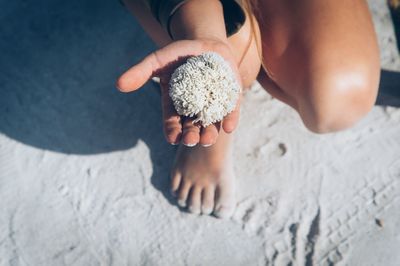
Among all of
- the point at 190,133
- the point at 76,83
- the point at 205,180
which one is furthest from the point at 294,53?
the point at 76,83

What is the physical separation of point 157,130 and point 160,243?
0.52m

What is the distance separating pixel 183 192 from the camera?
5.49ft

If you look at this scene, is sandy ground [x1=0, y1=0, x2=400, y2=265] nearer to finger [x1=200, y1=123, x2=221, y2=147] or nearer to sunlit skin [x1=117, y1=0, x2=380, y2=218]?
sunlit skin [x1=117, y1=0, x2=380, y2=218]

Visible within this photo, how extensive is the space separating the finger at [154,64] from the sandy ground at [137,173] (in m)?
0.60

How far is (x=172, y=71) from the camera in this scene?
1320mm

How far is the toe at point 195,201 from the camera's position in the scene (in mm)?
1646

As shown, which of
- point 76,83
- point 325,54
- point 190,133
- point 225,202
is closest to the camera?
point 190,133

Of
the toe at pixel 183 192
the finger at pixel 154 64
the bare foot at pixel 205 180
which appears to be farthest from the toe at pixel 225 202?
the finger at pixel 154 64

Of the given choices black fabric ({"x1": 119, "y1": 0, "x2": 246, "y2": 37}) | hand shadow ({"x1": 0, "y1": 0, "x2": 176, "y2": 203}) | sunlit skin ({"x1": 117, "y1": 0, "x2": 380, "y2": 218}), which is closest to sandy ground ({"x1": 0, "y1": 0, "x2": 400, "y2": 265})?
hand shadow ({"x1": 0, "y1": 0, "x2": 176, "y2": 203})

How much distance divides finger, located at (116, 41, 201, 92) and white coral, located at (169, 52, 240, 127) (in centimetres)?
4

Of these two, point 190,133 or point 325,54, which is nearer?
point 190,133

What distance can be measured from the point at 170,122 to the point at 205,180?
1.77 ft

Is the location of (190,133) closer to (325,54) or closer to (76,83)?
(325,54)

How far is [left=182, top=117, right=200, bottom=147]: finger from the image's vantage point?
1.19 metres
